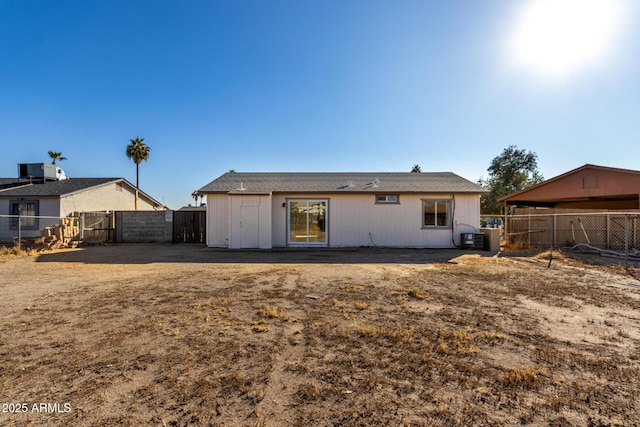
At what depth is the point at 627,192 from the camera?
14.9 m

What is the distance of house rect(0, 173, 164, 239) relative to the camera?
696 inches

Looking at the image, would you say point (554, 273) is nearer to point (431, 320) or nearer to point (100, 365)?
point (431, 320)

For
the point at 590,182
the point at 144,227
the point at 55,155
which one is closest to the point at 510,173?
the point at 590,182

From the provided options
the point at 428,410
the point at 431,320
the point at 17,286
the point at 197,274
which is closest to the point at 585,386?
the point at 428,410

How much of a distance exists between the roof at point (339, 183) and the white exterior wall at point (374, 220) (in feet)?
1.14

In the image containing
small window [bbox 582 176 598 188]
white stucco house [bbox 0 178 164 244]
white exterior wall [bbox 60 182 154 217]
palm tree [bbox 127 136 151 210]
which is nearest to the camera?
small window [bbox 582 176 598 188]

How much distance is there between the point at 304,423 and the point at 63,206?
842 inches

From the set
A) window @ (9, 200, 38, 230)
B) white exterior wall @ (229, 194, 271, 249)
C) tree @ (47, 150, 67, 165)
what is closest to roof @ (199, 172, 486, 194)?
white exterior wall @ (229, 194, 271, 249)

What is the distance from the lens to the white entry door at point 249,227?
13586 millimetres

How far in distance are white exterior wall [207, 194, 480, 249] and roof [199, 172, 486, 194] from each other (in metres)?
0.35

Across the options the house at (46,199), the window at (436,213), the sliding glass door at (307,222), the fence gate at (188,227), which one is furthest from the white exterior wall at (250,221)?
the house at (46,199)

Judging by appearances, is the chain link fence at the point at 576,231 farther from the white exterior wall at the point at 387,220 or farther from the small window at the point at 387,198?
the small window at the point at 387,198

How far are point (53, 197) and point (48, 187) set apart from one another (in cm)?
230

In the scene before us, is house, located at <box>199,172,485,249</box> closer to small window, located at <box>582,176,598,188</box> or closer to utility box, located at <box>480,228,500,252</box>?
utility box, located at <box>480,228,500,252</box>
